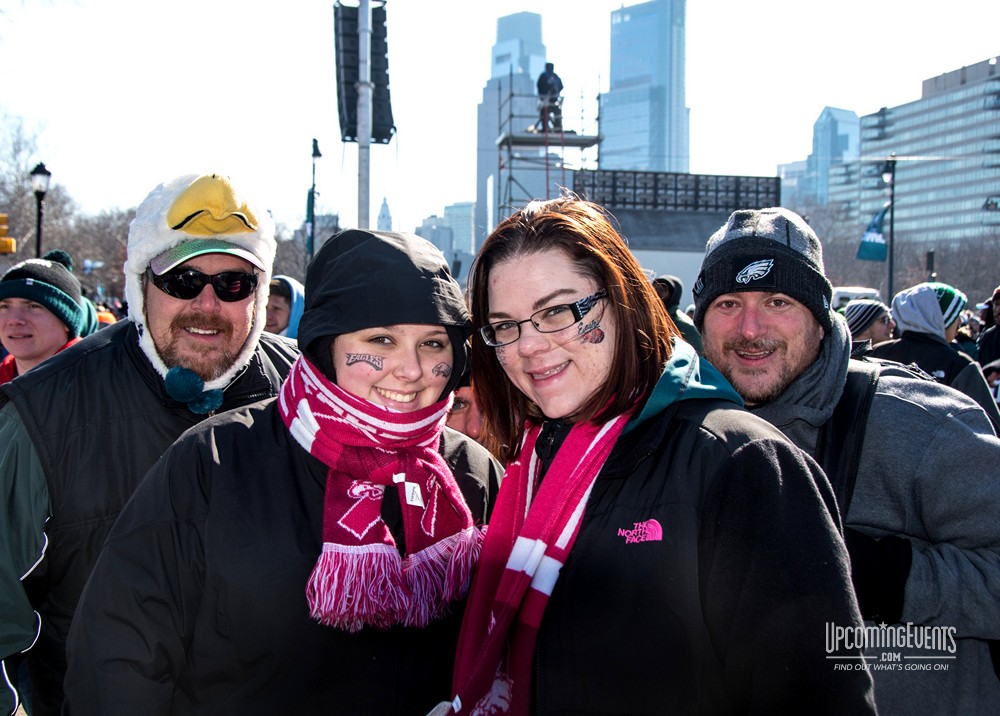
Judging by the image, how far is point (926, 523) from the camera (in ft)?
7.59

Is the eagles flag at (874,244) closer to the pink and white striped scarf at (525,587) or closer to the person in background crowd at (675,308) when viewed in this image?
the person in background crowd at (675,308)

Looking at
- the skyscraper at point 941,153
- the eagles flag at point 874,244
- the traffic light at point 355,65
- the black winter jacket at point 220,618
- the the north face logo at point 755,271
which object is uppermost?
the skyscraper at point 941,153

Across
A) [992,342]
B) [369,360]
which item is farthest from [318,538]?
[992,342]

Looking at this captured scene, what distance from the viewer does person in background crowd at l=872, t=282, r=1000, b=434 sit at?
5.19m

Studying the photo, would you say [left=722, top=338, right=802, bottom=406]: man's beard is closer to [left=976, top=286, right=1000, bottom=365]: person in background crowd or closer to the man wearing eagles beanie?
the man wearing eagles beanie

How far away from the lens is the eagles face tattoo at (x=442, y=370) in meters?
2.38

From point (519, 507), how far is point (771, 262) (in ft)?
4.13

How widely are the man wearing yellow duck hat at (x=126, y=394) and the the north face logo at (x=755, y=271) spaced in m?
1.89

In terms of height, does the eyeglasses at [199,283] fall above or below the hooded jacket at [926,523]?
above

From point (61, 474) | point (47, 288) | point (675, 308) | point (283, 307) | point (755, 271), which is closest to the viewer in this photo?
point (61, 474)

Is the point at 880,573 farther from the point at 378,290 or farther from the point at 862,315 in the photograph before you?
the point at 862,315

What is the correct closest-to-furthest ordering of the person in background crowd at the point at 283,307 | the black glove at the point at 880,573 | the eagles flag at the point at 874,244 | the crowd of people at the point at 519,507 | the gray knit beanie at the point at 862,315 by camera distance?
the crowd of people at the point at 519,507 < the black glove at the point at 880,573 < the person in background crowd at the point at 283,307 < the gray knit beanie at the point at 862,315 < the eagles flag at the point at 874,244

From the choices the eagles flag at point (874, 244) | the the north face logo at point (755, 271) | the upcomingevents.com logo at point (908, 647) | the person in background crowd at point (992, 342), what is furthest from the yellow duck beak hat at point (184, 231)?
the eagles flag at point (874, 244)

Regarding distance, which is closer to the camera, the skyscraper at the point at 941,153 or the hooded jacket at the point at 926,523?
the hooded jacket at the point at 926,523
